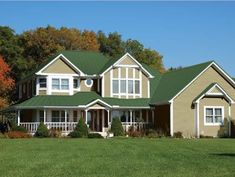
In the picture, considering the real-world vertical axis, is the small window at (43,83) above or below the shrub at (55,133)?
above

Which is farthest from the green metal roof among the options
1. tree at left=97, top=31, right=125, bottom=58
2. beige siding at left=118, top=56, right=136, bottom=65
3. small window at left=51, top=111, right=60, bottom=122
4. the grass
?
tree at left=97, top=31, right=125, bottom=58

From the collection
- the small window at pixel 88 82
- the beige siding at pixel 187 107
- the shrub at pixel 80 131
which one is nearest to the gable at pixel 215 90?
the beige siding at pixel 187 107

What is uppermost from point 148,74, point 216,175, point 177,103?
point 148,74

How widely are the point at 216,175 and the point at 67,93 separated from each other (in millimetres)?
32907

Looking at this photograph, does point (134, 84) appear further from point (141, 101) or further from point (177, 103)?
point (177, 103)

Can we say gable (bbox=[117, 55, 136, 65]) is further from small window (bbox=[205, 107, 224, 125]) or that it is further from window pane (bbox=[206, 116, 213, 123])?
window pane (bbox=[206, 116, 213, 123])

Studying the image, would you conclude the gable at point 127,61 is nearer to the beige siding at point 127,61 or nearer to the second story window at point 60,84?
the beige siding at point 127,61

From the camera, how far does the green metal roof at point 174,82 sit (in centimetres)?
4582

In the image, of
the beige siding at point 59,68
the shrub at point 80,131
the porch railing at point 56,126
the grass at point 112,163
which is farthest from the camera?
the beige siding at point 59,68

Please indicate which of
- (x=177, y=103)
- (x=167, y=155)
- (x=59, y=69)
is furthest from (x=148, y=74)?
(x=167, y=155)

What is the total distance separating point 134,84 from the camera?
1935 inches

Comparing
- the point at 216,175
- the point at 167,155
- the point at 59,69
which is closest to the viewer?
the point at 216,175

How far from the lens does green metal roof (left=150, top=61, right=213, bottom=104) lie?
45.8 metres

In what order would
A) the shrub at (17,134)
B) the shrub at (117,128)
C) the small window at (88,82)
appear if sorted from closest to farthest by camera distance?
the shrub at (17,134), the shrub at (117,128), the small window at (88,82)
